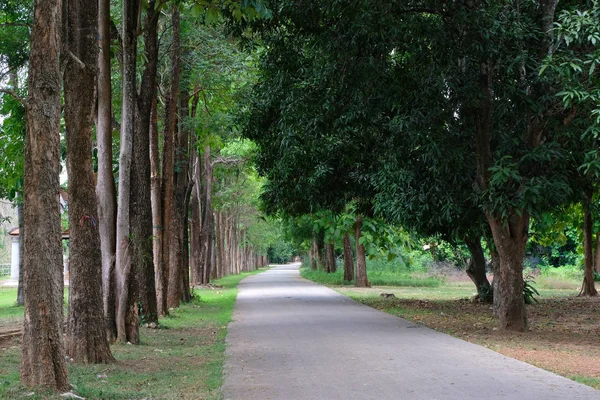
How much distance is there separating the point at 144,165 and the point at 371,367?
7.65 m

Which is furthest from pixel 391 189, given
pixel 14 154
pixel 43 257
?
pixel 43 257

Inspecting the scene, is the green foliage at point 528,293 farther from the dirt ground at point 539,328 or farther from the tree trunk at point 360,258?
the tree trunk at point 360,258

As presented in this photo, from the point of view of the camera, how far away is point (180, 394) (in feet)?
29.3

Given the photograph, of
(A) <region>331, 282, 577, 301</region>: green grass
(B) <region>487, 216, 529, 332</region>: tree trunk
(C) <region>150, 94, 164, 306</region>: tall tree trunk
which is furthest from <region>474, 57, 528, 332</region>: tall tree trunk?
(A) <region>331, 282, 577, 301</region>: green grass

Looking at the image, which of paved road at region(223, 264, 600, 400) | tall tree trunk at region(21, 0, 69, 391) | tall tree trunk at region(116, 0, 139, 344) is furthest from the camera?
tall tree trunk at region(116, 0, 139, 344)

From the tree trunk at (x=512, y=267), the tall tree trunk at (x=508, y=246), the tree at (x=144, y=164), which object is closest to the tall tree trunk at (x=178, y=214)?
the tree at (x=144, y=164)

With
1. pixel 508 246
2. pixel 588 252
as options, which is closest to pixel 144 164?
pixel 508 246

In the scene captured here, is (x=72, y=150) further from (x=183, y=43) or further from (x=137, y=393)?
(x=183, y=43)

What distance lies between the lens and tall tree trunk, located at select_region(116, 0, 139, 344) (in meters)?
13.5

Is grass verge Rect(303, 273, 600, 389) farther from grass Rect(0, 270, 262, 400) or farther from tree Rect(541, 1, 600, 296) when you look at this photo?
grass Rect(0, 270, 262, 400)

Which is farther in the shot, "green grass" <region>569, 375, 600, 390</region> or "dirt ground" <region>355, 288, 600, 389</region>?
"dirt ground" <region>355, 288, 600, 389</region>

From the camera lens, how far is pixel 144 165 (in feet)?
52.7

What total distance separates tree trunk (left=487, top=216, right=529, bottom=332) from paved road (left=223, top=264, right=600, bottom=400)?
176 centimetres

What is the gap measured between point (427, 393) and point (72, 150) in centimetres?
605
